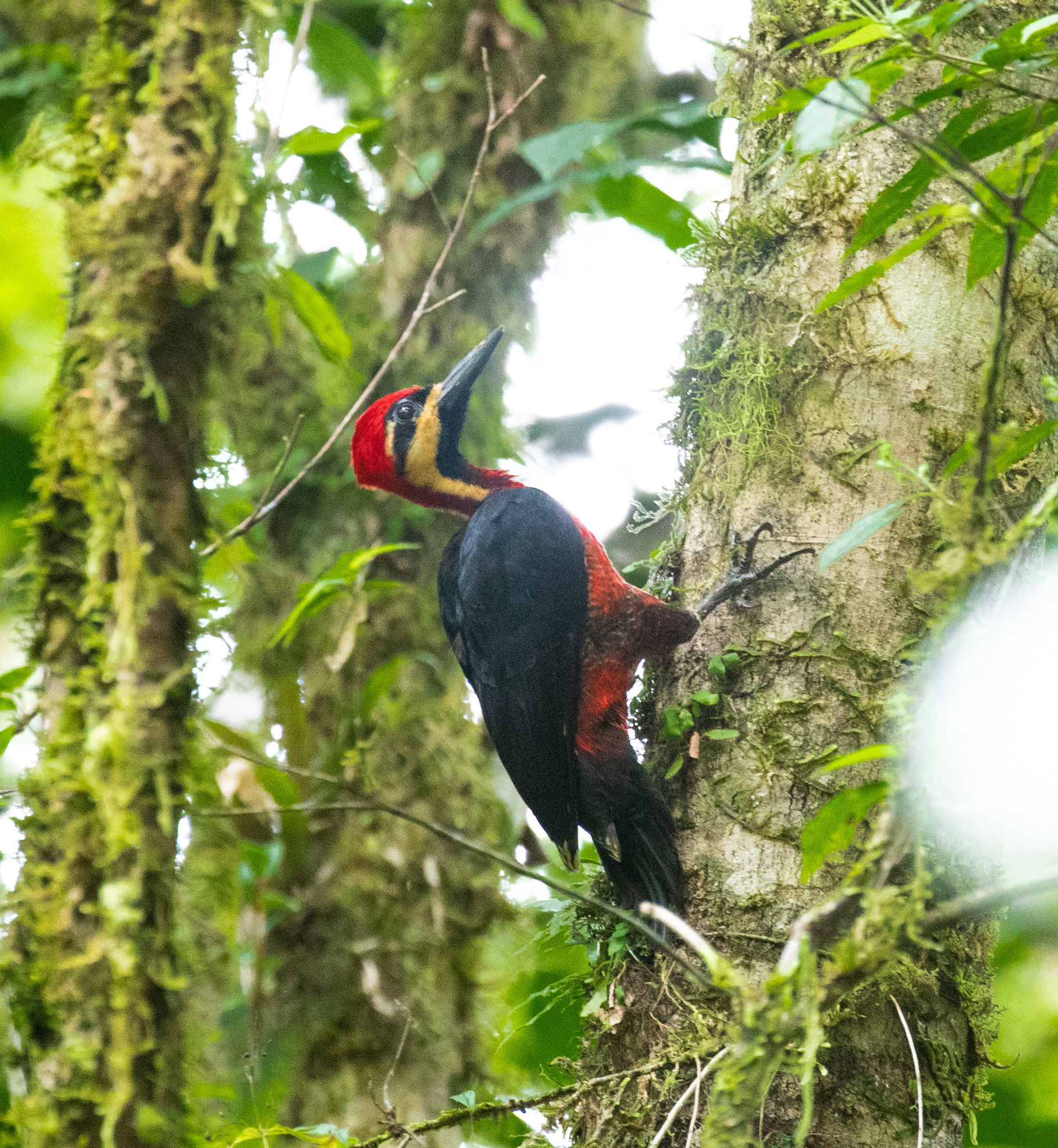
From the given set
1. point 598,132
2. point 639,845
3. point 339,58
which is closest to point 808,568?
point 639,845

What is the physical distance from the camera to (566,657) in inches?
92.0

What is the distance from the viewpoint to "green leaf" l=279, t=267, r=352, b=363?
1706 mm

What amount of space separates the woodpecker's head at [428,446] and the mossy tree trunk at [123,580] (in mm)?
1651

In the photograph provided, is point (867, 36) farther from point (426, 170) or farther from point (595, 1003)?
point (426, 170)

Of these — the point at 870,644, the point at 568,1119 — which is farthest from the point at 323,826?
the point at 870,644

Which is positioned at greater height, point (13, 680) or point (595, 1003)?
point (13, 680)

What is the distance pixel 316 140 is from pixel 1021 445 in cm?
152

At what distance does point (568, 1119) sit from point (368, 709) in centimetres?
88

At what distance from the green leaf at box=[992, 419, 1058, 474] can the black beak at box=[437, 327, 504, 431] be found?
2.03m

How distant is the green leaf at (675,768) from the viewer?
1794 millimetres

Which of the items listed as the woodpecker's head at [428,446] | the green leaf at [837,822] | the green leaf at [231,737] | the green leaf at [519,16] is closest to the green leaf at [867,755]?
the green leaf at [837,822]

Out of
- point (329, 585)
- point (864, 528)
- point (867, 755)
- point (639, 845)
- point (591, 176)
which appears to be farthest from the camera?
point (591, 176)

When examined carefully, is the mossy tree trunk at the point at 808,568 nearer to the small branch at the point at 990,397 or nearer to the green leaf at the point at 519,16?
the small branch at the point at 990,397

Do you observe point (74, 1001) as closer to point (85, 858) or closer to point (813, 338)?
point (85, 858)
